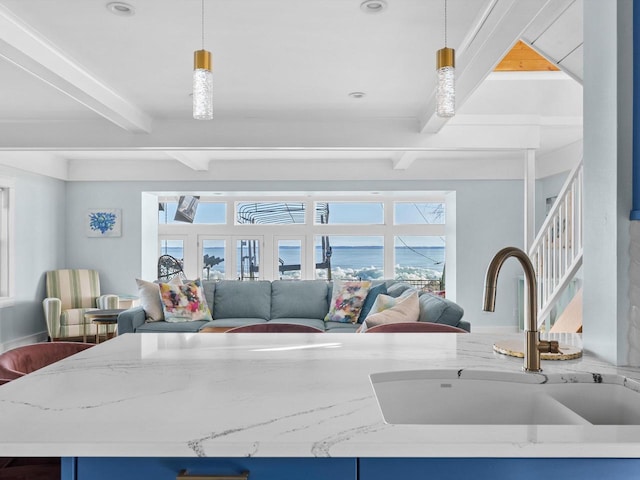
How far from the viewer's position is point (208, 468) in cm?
81

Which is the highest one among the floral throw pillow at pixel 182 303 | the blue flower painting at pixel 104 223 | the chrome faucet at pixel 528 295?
the blue flower painting at pixel 104 223

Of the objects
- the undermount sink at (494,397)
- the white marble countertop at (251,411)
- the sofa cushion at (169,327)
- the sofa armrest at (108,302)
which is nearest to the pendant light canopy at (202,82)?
the white marble countertop at (251,411)

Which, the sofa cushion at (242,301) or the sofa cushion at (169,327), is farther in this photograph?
the sofa cushion at (242,301)

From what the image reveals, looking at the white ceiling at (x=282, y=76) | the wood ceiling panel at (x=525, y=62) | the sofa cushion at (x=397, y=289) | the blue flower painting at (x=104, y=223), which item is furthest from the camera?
the blue flower painting at (x=104, y=223)

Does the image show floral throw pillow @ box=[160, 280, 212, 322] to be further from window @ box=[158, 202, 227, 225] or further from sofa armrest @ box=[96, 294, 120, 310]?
window @ box=[158, 202, 227, 225]

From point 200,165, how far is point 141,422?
19.9 ft

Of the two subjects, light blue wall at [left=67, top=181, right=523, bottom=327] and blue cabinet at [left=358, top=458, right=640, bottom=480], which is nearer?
blue cabinet at [left=358, top=458, right=640, bottom=480]

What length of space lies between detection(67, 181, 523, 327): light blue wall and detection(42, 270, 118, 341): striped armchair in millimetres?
334

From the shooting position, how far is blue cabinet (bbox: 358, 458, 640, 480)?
2.64 feet

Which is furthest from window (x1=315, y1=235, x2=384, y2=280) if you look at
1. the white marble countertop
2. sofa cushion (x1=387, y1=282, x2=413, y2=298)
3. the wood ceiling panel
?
the white marble countertop

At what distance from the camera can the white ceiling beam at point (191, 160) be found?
593cm

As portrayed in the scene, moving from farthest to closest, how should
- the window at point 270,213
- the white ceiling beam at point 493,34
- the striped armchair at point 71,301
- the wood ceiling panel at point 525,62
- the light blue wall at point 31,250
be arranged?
1. the window at point 270,213
2. the striped armchair at point 71,301
3. the light blue wall at point 31,250
4. the wood ceiling panel at point 525,62
5. the white ceiling beam at point 493,34

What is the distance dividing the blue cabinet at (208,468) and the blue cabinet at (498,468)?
0.05m

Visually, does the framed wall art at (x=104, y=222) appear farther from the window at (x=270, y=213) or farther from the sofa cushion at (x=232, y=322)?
the sofa cushion at (x=232, y=322)
